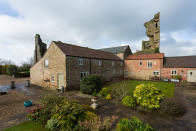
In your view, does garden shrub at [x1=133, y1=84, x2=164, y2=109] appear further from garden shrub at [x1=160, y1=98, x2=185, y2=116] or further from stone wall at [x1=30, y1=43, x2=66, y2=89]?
stone wall at [x1=30, y1=43, x2=66, y2=89]

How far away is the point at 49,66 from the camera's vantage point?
50.8ft

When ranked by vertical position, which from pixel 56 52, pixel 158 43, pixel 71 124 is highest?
pixel 158 43

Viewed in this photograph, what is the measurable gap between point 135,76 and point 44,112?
77.8 feet

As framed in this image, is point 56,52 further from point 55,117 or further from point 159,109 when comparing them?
point 159,109

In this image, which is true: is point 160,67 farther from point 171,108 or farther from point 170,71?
point 171,108

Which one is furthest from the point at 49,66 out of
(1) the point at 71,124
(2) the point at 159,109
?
(2) the point at 159,109

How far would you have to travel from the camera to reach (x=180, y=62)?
20688 millimetres

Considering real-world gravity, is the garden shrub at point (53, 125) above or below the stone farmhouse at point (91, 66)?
below

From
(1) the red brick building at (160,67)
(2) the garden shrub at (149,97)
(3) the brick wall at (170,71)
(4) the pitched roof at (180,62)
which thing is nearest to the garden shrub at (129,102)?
(2) the garden shrub at (149,97)

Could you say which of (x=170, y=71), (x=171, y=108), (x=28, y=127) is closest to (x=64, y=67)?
(x=28, y=127)

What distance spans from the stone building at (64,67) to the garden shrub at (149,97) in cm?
972

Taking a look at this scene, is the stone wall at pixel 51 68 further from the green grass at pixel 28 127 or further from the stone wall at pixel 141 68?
the stone wall at pixel 141 68

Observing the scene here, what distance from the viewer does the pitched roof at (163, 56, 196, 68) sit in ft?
62.8

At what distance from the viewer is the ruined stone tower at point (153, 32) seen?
38.8m
